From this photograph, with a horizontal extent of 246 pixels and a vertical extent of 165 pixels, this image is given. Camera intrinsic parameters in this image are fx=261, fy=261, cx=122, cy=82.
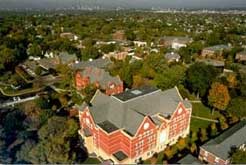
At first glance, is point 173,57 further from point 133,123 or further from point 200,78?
point 133,123

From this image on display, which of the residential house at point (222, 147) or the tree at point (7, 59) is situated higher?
the tree at point (7, 59)

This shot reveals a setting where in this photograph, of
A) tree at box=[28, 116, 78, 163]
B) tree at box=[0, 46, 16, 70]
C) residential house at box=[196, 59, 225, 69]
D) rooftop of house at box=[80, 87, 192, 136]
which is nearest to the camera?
tree at box=[28, 116, 78, 163]

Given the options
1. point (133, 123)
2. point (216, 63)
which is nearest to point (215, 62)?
point (216, 63)

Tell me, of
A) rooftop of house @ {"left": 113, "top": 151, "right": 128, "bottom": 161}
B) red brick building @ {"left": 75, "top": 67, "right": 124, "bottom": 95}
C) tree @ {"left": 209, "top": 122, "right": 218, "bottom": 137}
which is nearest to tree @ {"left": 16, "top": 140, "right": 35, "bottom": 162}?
rooftop of house @ {"left": 113, "top": 151, "right": 128, "bottom": 161}

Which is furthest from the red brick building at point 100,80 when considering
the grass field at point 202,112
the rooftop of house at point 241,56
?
the rooftop of house at point 241,56

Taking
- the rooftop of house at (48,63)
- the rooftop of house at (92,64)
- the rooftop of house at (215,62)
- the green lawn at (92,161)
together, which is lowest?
the green lawn at (92,161)

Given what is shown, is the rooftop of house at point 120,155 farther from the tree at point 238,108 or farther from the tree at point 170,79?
the tree at point 170,79

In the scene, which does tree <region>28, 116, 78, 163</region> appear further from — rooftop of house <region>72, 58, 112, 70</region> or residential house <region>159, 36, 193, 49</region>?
residential house <region>159, 36, 193, 49</region>
